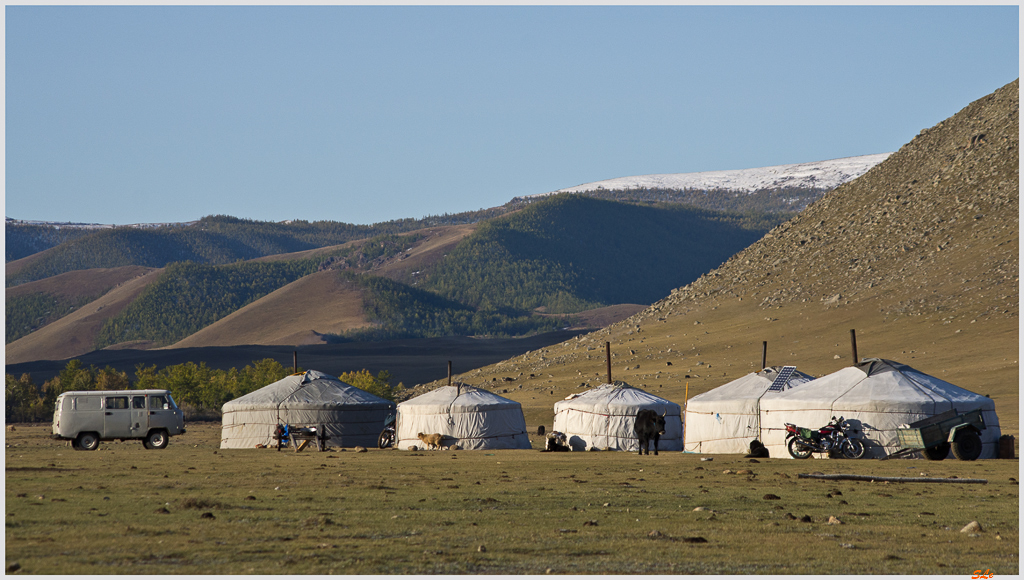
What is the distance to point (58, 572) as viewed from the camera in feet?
28.8

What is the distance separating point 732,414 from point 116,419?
17743mm

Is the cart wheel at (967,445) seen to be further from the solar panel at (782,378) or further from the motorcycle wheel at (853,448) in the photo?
the solar panel at (782,378)

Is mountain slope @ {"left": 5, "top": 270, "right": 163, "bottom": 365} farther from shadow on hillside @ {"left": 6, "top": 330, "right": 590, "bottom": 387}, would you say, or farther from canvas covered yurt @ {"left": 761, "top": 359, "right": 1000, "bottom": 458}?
canvas covered yurt @ {"left": 761, "top": 359, "right": 1000, "bottom": 458}

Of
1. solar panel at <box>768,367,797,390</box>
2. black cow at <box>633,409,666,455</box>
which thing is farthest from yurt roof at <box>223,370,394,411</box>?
solar panel at <box>768,367,797,390</box>

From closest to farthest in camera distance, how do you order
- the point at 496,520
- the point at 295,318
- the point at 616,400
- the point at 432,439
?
1. the point at 496,520
2. the point at 616,400
3. the point at 432,439
4. the point at 295,318

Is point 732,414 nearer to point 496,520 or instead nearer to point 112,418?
point 112,418

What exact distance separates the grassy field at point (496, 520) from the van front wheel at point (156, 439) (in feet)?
25.8

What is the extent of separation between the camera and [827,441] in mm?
26391

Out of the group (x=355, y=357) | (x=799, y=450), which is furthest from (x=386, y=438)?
(x=355, y=357)

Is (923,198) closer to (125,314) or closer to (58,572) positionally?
(58,572)

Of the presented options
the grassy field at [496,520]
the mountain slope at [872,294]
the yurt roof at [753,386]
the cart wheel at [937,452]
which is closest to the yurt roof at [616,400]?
the yurt roof at [753,386]

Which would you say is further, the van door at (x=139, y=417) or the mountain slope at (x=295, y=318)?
the mountain slope at (x=295, y=318)

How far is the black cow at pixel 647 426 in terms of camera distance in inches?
1136

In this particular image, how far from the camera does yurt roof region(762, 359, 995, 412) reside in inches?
1033
